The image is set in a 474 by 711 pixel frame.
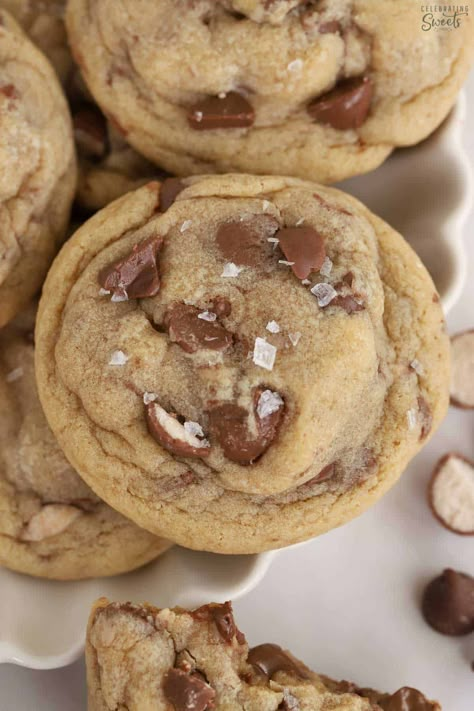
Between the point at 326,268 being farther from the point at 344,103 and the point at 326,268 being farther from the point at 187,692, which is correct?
the point at 187,692

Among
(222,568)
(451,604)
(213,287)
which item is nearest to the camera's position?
(213,287)

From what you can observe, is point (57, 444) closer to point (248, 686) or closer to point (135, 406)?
point (135, 406)

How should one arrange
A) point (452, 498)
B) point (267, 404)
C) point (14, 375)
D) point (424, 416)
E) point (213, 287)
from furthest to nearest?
point (452, 498) → point (14, 375) → point (424, 416) → point (213, 287) → point (267, 404)

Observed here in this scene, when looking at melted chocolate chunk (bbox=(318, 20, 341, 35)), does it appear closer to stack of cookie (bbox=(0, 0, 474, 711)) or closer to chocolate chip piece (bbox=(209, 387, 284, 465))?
stack of cookie (bbox=(0, 0, 474, 711))

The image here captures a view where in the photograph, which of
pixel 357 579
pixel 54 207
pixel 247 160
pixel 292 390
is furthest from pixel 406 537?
pixel 54 207

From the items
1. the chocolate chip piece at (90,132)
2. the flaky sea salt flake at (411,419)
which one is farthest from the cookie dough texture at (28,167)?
the flaky sea salt flake at (411,419)

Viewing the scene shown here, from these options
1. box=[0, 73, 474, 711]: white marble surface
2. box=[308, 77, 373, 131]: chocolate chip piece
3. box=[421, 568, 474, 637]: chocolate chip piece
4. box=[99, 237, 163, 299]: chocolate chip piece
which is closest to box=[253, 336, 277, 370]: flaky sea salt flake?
box=[99, 237, 163, 299]: chocolate chip piece

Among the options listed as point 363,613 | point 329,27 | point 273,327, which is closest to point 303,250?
point 273,327
